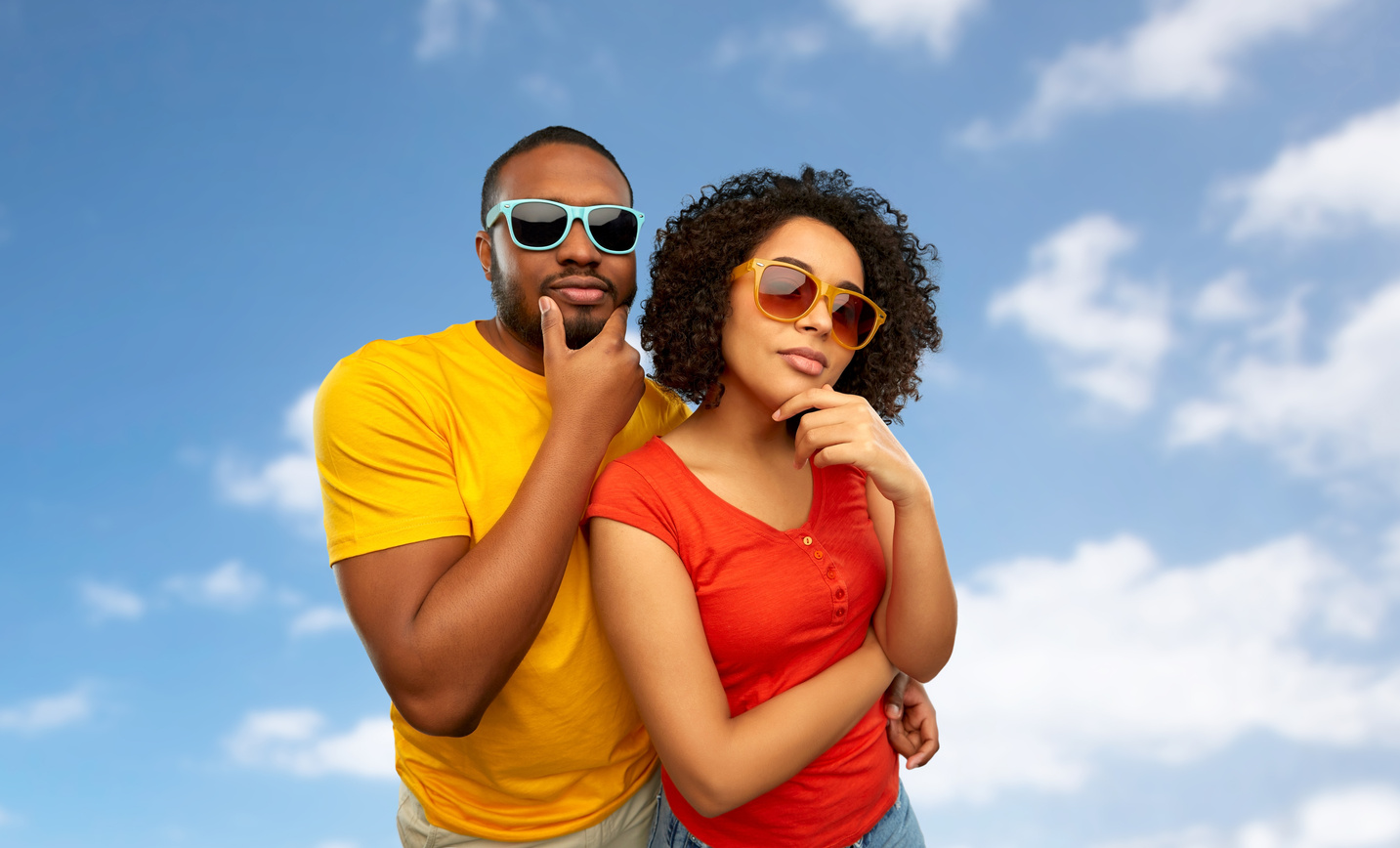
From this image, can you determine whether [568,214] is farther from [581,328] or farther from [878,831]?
[878,831]

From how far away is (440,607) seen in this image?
2510 millimetres

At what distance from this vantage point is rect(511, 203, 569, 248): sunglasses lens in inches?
127

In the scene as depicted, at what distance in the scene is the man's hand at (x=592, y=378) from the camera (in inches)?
107

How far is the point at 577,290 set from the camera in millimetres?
3195

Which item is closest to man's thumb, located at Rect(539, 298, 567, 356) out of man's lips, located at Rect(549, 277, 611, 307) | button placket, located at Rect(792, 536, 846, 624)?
man's lips, located at Rect(549, 277, 611, 307)

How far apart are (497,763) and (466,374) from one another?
137 cm

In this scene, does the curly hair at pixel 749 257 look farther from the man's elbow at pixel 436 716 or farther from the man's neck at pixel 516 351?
the man's elbow at pixel 436 716

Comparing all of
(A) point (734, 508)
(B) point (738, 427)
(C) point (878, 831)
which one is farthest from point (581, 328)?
(C) point (878, 831)

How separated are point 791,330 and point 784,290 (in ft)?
0.45

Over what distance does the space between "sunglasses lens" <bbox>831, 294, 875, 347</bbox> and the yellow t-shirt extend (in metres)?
0.88

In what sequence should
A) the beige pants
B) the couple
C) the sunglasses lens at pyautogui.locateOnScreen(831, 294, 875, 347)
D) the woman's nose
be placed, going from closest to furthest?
1. the couple
2. the woman's nose
3. the sunglasses lens at pyautogui.locateOnScreen(831, 294, 875, 347)
4. the beige pants

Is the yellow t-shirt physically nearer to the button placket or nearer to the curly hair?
the curly hair

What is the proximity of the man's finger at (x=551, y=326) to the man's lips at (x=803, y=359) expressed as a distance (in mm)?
754

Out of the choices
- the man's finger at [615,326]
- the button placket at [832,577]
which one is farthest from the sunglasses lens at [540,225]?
the button placket at [832,577]
